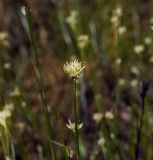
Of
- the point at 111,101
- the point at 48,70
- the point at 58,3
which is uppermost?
the point at 58,3

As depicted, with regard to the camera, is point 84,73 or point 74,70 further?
point 84,73

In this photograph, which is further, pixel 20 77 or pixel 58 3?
pixel 58 3

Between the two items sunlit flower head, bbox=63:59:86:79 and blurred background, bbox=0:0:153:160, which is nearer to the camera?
sunlit flower head, bbox=63:59:86:79

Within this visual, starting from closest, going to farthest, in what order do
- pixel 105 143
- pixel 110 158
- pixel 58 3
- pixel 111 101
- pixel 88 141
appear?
pixel 110 158, pixel 105 143, pixel 88 141, pixel 111 101, pixel 58 3

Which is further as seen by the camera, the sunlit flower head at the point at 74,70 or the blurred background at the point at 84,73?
the blurred background at the point at 84,73

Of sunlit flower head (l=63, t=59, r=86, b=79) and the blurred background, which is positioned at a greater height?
the blurred background

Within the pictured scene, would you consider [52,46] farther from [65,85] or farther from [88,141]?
[88,141]

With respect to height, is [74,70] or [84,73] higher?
[84,73]

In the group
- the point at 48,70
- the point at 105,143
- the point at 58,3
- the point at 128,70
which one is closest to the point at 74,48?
the point at 48,70
